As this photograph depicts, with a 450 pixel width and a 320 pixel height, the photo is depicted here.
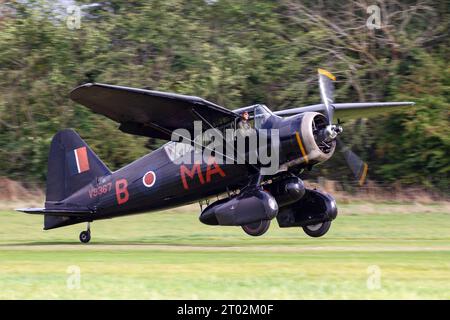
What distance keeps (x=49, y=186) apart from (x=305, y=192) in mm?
5716

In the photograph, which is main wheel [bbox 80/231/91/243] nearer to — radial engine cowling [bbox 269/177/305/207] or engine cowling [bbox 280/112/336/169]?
radial engine cowling [bbox 269/177/305/207]

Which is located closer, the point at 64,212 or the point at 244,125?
the point at 244,125

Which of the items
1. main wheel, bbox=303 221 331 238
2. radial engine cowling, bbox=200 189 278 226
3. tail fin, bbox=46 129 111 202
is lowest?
main wheel, bbox=303 221 331 238

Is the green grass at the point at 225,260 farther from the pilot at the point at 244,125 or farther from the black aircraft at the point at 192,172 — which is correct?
the pilot at the point at 244,125

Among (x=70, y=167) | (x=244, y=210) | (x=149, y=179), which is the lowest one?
(x=70, y=167)

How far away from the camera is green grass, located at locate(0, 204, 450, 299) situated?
1084 cm

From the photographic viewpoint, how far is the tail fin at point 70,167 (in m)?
19.5

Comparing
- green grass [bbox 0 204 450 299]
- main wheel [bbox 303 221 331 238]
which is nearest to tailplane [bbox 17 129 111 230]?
green grass [bbox 0 204 450 299]

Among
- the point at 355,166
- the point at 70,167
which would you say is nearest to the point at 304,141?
the point at 355,166

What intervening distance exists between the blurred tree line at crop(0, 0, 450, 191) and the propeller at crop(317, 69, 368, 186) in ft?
44.2

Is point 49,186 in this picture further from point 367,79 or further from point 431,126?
point 367,79

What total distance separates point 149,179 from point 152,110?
185 cm

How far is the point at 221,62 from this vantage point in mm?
35469

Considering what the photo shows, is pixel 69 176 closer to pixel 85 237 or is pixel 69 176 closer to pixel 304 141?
pixel 85 237
